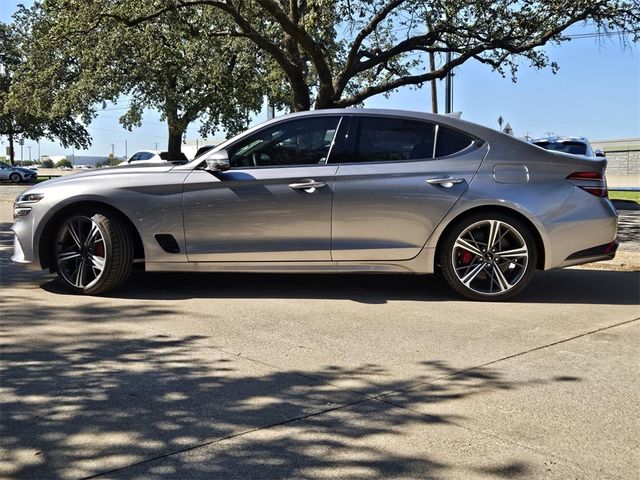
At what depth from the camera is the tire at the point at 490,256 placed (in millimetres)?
5754

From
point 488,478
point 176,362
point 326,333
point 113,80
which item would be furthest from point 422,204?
point 113,80

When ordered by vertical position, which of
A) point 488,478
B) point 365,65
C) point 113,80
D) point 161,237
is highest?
point 113,80

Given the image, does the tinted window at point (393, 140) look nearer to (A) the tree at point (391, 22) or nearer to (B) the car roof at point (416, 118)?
(B) the car roof at point (416, 118)

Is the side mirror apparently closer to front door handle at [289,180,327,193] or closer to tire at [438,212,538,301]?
front door handle at [289,180,327,193]

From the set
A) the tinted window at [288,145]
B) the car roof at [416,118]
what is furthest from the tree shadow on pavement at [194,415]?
the car roof at [416,118]

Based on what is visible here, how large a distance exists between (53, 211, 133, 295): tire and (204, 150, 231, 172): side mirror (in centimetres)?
99

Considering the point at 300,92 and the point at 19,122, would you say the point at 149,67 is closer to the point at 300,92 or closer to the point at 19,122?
the point at 300,92

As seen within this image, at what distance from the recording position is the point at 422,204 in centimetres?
573

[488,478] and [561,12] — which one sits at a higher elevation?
[561,12]

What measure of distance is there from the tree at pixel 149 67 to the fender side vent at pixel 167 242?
1015 centimetres

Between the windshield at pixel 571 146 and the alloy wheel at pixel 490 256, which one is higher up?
the windshield at pixel 571 146

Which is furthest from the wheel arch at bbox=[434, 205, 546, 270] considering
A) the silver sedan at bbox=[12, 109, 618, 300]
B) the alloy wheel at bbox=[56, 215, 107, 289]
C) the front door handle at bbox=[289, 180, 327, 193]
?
the alloy wheel at bbox=[56, 215, 107, 289]

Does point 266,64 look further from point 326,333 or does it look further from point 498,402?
point 498,402

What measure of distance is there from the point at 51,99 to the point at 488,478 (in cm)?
2916
